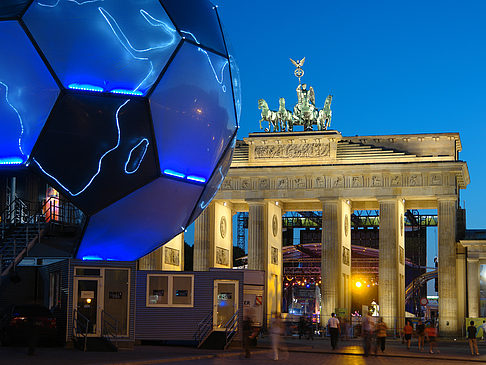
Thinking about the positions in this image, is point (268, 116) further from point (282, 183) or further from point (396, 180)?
point (396, 180)

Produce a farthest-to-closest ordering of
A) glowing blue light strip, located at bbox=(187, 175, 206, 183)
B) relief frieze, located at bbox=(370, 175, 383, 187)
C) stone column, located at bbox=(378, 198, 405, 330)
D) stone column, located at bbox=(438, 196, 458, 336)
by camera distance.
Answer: relief frieze, located at bbox=(370, 175, 383, 187) → stone column, located at bbox=(378, 198, 405, 330) → stone column, located at bbox=(438, 196, 458, 336) → glowing blue light strip, located at bbox=(187, 175, 206, 183)

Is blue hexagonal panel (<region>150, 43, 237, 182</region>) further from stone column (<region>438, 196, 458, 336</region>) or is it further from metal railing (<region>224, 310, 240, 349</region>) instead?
stone column (<region>438, 196, 458, 336</region>)

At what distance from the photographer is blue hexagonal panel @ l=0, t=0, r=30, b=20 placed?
18.2 m

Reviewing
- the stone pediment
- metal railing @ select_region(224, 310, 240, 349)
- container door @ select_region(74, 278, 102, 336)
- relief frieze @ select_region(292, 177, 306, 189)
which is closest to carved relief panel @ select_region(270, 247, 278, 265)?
relief frieze @ select_region(292, 177, 306, 189)

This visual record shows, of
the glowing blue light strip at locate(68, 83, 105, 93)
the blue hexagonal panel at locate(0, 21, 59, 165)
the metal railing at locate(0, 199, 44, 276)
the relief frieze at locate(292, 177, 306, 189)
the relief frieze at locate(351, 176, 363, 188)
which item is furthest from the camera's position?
the relief frieze at locate(292, 177, 306, 189)

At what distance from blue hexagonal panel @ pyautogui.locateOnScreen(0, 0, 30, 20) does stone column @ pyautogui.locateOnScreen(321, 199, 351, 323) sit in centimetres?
4060

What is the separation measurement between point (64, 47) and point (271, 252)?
4255 centimetres

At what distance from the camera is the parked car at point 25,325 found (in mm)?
23719

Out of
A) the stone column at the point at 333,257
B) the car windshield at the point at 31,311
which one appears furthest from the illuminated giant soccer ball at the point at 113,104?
the stone column at the point at 333,257

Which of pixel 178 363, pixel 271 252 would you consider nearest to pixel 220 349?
pixel 178 363

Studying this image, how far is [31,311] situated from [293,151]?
1489 inches

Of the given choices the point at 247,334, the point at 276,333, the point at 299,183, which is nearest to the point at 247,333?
the point at 247,334

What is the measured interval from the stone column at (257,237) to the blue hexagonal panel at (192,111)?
37.4 metres

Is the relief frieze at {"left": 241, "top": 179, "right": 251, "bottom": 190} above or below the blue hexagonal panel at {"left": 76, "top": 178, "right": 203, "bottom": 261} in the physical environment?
above
